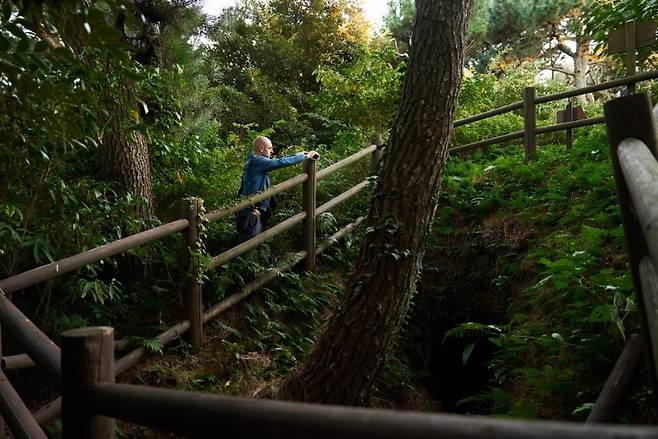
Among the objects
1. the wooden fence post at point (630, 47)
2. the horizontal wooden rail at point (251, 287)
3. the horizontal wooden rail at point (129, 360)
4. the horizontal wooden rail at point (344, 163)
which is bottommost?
the horizontal wooden rail at point (129, 360)

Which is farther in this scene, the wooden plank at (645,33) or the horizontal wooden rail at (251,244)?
the wooden plank at (645,33)

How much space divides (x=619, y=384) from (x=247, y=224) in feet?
12.3

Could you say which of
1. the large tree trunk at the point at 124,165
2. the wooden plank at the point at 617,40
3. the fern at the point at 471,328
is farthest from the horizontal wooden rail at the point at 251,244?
the wooden plank at the point at 617,40

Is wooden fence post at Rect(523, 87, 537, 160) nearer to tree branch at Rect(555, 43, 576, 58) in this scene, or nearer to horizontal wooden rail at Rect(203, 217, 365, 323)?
horizontal wooden rail at Rect(203, 217, 365, 323)

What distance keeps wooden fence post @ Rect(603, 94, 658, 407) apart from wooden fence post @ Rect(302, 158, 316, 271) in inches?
170

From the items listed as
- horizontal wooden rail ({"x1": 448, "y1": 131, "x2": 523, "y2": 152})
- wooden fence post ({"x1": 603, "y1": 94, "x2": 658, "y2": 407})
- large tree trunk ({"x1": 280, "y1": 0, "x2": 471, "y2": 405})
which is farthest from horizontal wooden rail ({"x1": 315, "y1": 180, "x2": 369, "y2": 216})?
wooden fence post ({"x1": 603, "y1": 94, "x2": 658, "y2": 407})

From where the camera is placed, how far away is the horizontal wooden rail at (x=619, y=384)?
2525 millimetres

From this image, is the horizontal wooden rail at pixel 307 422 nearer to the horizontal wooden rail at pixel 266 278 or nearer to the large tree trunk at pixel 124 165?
the horizontal wooden rail at pixel 266 278

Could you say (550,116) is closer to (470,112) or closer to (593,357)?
(470,112)

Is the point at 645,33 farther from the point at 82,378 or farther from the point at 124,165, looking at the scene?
the point at 82,378

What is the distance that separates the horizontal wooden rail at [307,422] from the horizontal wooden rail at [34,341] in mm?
720

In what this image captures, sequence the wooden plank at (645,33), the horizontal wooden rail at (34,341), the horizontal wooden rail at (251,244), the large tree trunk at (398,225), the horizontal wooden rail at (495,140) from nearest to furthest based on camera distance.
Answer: the horizontal wooden rail at (34,341)
the large tree trunk at (398,225)
the horizontal wooden rail at (251,244)
the wooden plank at (645,33)
the horizontal wooden rail at (495,140)

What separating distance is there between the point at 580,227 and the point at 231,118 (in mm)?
9188

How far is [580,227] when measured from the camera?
498 cm
